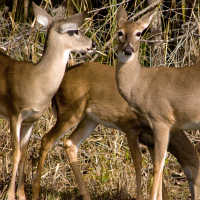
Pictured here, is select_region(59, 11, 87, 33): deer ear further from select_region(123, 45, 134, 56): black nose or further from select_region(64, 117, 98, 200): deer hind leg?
select_region(64, 117, 98, 200): deer hind leg

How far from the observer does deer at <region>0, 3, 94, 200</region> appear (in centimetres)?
510

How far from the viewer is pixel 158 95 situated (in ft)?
15.7

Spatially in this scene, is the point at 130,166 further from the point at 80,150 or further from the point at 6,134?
the point at 6,134

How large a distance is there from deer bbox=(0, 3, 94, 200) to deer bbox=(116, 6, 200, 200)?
704 mm

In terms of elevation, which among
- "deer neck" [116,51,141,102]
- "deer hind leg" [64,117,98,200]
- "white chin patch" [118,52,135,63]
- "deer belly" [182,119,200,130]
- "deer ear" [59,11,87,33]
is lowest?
"deer belly" [182,119,200,130]

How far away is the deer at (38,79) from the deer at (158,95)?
2.31ft

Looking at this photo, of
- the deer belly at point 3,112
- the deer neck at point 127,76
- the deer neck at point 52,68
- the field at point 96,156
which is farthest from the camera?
the field at point 96,156

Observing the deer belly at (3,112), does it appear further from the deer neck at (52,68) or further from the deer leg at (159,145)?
the deer leg at (159,145)

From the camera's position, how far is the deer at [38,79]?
510 cm

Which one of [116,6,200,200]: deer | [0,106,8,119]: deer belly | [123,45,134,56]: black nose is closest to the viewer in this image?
[123,45,134,56]: black nose

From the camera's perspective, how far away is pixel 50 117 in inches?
267

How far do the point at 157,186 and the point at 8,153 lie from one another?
245 centimetres

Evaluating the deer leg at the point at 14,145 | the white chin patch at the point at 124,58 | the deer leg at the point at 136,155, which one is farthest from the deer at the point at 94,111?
the white chin patch at the point at 124,58

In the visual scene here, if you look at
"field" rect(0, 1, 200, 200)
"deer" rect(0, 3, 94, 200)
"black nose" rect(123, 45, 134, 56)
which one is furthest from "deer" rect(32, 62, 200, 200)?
"black nose" rect(123, 45, 134, 56)
